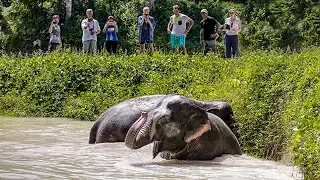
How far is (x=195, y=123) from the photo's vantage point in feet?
28.8

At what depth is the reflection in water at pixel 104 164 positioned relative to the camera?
7.65 meters

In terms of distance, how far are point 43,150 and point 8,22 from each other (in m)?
24.0

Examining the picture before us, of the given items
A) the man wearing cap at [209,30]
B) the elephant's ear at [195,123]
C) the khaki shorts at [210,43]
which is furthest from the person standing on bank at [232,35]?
the elephant's ear at [195,123]

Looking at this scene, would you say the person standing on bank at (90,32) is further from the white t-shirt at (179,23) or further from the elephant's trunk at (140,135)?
the elephant's trunk at (140,135)

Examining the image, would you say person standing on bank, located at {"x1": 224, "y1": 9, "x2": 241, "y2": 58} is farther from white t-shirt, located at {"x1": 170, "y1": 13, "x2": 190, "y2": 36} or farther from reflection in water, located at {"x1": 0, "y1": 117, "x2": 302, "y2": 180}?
reflection in water, located at {"x1": 0, "y1": 117, "x2": 302, "y2": 180}

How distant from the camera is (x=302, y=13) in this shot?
3191 centimetres

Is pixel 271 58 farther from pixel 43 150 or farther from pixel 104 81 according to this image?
pixel 104 81

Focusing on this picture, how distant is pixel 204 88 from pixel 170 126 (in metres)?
4.77

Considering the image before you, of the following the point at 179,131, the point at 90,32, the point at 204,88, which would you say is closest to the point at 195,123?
the point at 179,131

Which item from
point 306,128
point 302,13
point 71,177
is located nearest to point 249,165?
point 306,128

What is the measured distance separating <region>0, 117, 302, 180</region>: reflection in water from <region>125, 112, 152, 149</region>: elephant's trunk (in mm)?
247

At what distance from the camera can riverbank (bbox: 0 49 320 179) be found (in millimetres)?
9117

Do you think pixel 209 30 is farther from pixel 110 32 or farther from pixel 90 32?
pixel 90 32

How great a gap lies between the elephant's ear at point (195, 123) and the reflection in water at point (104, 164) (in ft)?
1.09
